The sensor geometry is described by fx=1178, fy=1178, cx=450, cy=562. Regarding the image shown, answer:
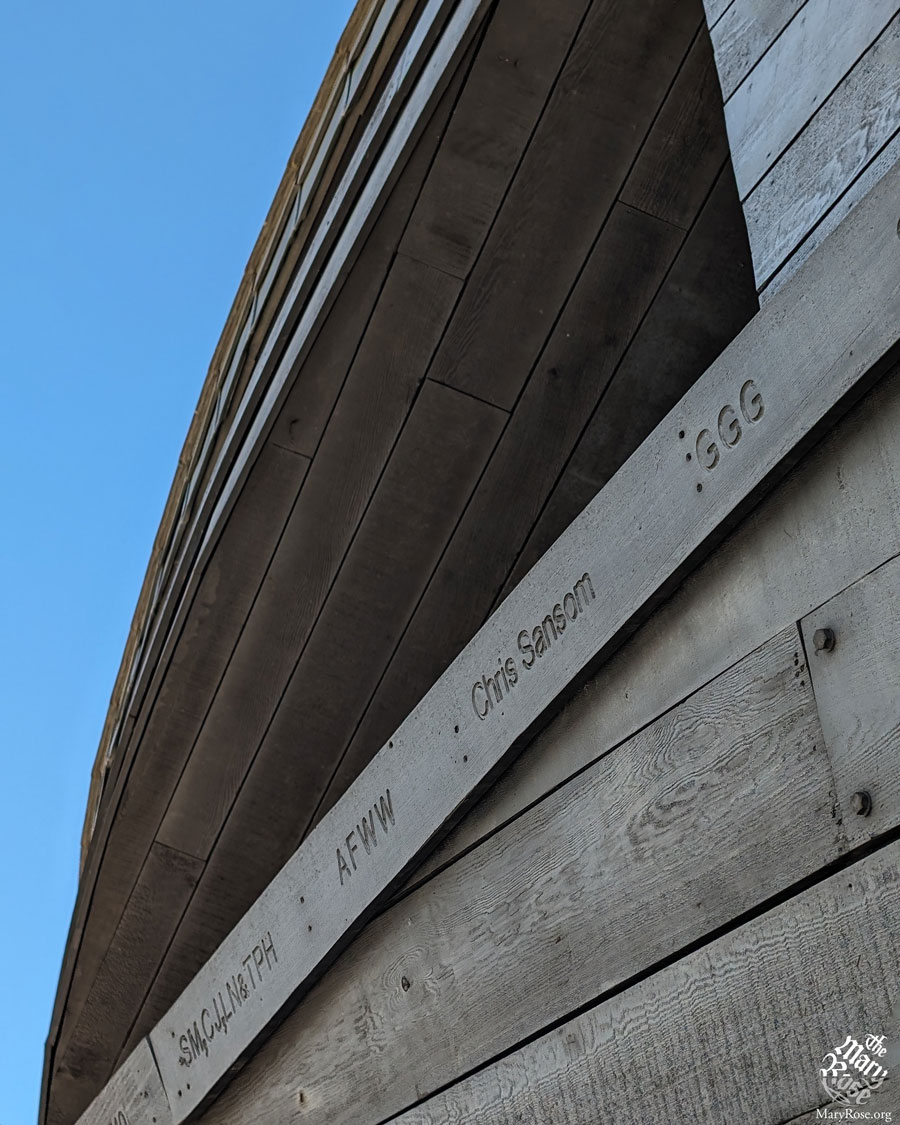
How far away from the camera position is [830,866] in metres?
1.54

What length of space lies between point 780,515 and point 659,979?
2.44 feet

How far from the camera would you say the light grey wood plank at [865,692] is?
1.46 meters

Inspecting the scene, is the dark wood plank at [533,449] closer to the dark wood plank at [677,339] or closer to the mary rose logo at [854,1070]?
the dark wood plank at [677,339]

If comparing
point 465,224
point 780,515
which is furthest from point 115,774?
point 780,515

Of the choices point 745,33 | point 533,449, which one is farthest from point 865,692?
point 533,449

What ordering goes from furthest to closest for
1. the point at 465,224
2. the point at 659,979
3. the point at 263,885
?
1. the point at 263,885
2. the point at 465,224
3. the point at 659,979

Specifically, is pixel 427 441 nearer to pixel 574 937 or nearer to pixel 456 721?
pixel 456 721

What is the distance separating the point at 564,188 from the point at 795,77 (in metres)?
0.87

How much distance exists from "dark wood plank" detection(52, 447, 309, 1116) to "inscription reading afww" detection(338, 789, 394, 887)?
33.3 inches

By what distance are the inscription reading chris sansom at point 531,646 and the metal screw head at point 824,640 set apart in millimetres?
520

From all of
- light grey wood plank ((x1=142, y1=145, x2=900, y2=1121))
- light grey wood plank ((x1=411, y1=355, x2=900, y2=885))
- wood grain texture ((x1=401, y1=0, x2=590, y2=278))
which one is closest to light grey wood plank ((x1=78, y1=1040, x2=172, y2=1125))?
light grey wood plank ((x1=142, y1=145, x2=900, y2=1121))

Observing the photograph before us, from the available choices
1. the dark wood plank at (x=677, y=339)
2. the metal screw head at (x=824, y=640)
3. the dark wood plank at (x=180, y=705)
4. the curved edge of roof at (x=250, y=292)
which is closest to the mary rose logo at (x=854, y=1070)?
the metal screw head at (x=824, y=640)

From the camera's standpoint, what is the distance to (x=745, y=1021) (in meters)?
1.64

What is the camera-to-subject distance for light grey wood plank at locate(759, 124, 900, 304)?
1.66 m
